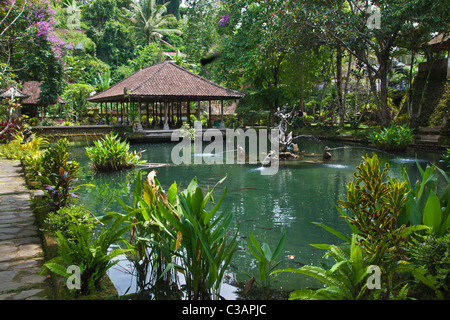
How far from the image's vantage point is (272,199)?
7648 mm

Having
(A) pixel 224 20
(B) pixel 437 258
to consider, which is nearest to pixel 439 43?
(A) pixel 224 20

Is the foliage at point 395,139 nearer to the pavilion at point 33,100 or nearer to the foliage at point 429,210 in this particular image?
the foliage at point 429,210

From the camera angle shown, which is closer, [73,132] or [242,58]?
[73,132]

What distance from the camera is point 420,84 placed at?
72.9ft

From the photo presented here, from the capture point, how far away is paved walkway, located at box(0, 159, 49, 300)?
120 inches

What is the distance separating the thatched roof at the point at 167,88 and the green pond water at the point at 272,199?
734 centimetres

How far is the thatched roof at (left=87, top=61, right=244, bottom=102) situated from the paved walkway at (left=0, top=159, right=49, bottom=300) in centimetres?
1478

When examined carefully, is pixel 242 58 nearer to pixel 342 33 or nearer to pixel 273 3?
pixel 273 3

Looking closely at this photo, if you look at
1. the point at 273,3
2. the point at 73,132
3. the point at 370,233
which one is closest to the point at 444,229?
the point at 370,233

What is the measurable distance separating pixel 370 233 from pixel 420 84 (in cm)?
2259

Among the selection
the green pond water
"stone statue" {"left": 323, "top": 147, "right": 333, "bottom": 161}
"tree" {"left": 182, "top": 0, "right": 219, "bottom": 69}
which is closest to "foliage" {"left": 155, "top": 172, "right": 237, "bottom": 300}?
the green pond water

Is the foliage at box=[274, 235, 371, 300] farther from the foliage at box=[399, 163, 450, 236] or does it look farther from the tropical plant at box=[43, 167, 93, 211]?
the tropical plant at box=[43, 167, 93, 211]
